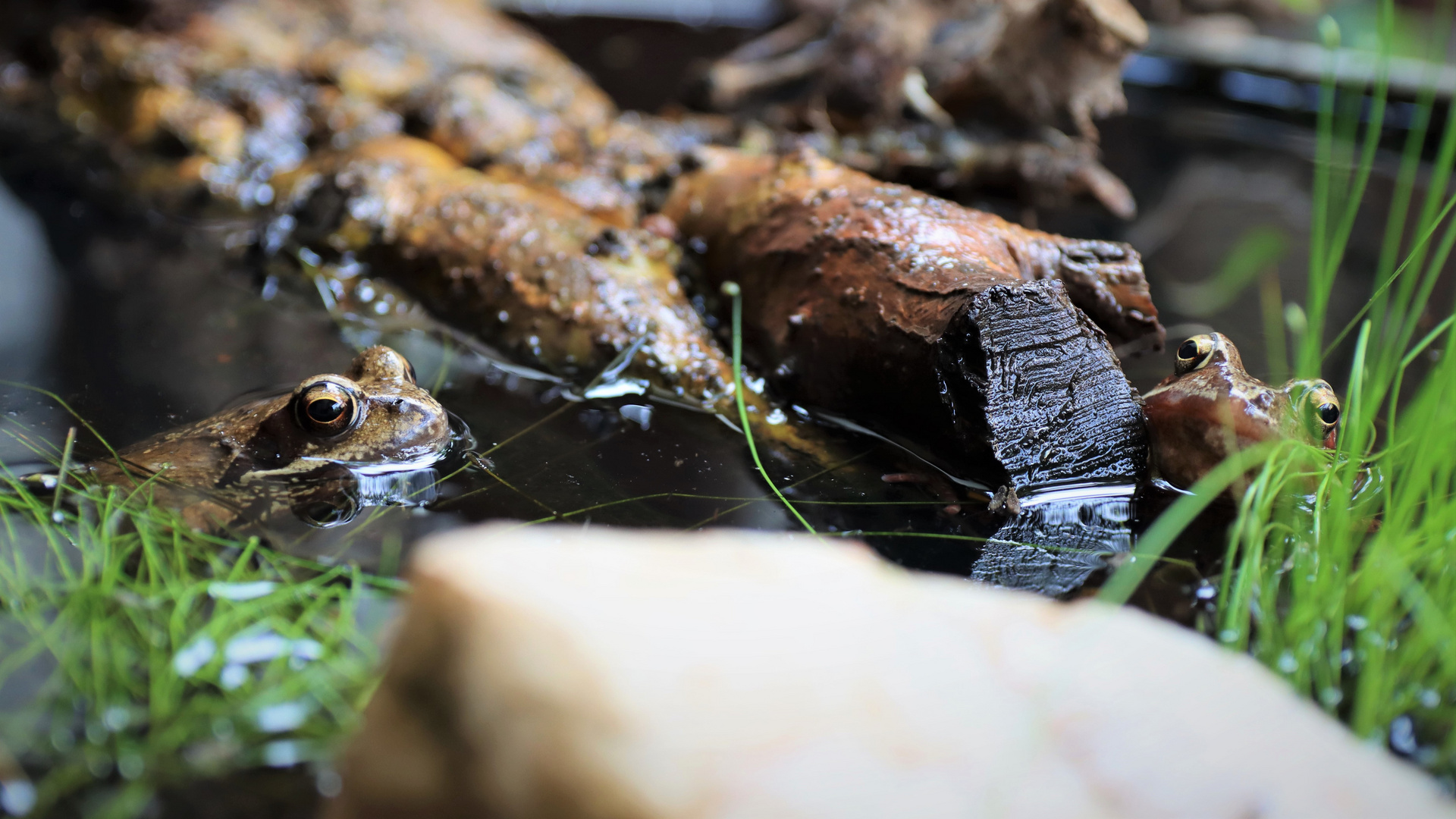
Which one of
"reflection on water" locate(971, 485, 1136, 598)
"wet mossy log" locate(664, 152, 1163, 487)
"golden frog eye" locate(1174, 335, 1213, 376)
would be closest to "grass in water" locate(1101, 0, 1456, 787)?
"reflection on water" locate(971, 485, 1136, 598)

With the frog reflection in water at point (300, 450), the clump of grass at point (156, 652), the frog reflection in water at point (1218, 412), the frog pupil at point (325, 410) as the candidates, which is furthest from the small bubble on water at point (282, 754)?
the frog reflection in water at point (1218, 412)

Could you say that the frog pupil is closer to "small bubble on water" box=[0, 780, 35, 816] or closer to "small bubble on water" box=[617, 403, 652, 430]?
"small bubble on water" box=[617, 403, 652, 430]

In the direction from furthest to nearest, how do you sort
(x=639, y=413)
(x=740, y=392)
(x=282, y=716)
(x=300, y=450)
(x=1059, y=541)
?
(x=639, y=413) < (x=740, y=392) < (x=300, y=450) < (x=1059, y=541) < (x=282, y=716)

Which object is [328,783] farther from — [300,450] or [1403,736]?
[1403,736]

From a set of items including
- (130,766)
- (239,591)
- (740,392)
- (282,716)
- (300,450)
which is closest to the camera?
(130,766)

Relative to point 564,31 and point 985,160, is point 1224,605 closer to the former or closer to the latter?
point 985,160

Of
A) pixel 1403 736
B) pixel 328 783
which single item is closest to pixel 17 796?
pixel 328 783

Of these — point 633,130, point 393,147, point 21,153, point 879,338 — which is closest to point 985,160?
point 633,130
